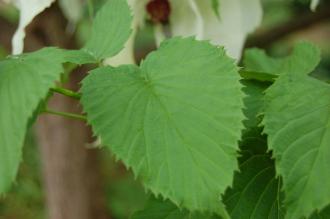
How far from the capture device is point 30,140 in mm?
3330

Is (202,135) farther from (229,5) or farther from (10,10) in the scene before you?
(10,10)

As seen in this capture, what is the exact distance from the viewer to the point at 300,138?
21.4 inches

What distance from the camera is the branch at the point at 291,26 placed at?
1860mm

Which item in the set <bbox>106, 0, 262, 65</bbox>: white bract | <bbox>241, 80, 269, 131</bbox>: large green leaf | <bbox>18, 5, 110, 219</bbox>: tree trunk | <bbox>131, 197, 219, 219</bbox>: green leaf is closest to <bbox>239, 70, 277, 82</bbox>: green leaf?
<bbox>241, 80, 269, 131</bbox>: large green leaf

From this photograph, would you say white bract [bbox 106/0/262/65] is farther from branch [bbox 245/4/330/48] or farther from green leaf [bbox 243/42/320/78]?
branch [bbox 245/4/330/48]

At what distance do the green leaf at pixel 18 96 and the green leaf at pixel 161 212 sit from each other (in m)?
0.16

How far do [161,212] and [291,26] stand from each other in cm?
142

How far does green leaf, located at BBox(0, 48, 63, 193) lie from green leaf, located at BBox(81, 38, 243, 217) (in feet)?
0.13

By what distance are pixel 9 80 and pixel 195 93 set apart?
143mm

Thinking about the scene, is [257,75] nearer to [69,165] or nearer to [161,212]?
[161,212]

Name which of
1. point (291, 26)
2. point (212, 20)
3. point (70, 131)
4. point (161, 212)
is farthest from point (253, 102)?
point (291, 26)

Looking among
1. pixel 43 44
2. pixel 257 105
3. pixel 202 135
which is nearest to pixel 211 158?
pixel 202 135

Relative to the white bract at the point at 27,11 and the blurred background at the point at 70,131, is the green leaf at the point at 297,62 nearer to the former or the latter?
the white bract at the point at 27,11

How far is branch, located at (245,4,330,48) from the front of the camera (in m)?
1.86
